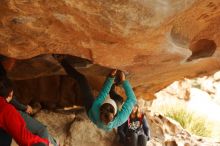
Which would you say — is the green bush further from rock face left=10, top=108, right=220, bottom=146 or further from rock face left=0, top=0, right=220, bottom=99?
rock face left=0, top=0, right=220, bottom=99

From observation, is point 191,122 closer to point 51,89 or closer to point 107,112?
point 51,89

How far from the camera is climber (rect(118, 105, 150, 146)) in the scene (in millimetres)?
6383

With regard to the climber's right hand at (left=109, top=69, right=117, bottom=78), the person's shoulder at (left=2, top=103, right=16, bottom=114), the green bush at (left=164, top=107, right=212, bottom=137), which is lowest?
the person's shoulder at (left=2, top=103, right=16, bottom=114)

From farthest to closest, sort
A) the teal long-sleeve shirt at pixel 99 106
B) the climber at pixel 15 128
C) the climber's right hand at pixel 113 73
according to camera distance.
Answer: the climber's right hand at pixel 113 73 < the teal long-sleeve shirt at pixel 99 106 < the climber at pixel 15 128

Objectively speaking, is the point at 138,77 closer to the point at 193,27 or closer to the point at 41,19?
the point at 193,27

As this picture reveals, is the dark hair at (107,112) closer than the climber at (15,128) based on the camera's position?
No

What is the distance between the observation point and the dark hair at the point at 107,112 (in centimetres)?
470

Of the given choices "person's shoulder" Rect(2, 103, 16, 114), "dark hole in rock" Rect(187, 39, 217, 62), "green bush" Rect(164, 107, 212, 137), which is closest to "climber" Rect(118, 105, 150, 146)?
"dark hole in rock" Rect(187, 39, 217, 62)

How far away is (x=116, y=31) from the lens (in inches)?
154

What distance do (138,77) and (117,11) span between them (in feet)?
9.92

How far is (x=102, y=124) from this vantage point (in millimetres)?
4887

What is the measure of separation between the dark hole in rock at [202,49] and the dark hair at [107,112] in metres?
1.80

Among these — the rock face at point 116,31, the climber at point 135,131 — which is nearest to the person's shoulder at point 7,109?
the rock face at point 116,31

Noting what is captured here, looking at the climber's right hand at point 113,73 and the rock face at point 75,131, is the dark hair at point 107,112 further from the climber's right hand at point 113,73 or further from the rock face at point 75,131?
the rock face at point 75,131
